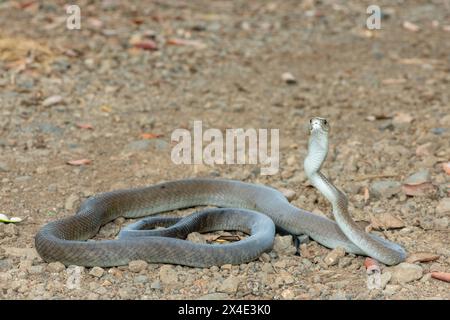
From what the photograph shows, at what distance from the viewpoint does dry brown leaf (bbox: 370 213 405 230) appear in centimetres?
640

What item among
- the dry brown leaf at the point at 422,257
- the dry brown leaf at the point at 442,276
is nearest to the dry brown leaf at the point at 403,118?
the dry brown leaf at the point at 422,257

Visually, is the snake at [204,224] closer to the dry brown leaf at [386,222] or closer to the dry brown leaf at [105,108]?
the dry brown leaf at [386,222]

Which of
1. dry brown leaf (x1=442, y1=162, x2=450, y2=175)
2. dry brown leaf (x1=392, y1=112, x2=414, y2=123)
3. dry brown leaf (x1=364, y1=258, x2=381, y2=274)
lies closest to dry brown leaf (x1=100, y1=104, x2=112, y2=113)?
dry brown leaf (x1=392, y1=112, x2=414, y2=123)

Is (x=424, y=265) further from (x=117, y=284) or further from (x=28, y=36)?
(x=28, y=36)

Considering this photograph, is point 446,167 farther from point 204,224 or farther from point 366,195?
point 204,224

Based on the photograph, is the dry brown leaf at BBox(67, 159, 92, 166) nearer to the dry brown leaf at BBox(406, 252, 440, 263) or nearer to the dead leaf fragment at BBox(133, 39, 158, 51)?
the dry brown leaf at BBox(406, 252, 440, 263)

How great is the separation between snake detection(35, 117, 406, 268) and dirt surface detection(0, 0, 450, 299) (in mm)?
92

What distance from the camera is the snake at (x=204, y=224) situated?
559 centimetres

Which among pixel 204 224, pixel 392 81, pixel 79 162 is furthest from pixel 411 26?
pixel 204 224

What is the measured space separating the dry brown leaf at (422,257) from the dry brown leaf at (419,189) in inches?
50.8

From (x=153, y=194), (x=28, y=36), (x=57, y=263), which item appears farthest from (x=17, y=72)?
(x=57, y=263)

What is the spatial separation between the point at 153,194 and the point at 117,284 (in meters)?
1.77

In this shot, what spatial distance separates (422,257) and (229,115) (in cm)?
407

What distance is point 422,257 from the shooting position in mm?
5730
